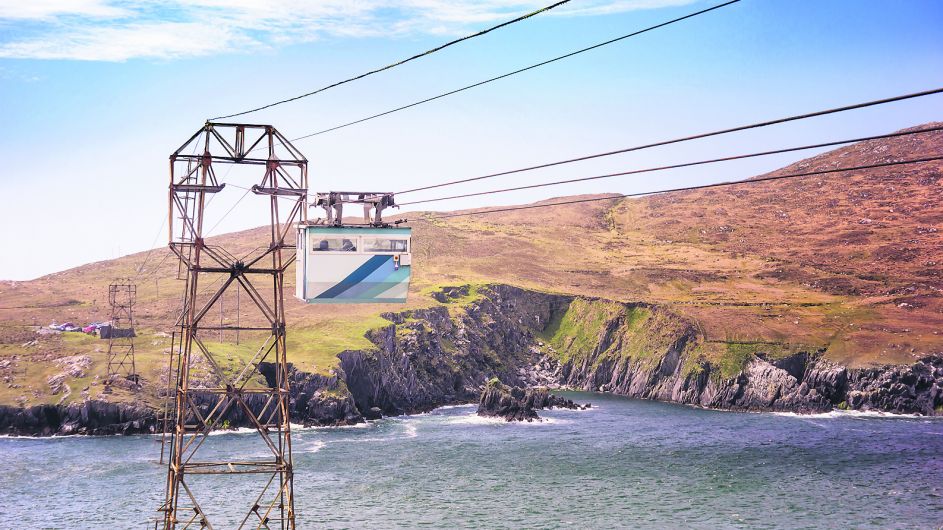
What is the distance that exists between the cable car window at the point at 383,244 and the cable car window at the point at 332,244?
0.69m

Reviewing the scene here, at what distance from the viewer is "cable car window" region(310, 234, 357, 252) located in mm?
50188

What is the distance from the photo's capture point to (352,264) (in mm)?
50906

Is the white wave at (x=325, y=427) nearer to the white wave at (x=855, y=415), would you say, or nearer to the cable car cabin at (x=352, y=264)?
the white wave at (x=855, y=415)

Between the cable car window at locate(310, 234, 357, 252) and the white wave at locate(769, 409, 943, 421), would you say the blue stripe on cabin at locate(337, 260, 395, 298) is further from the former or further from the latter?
the white wave at locate(769, 409, 943, 421)

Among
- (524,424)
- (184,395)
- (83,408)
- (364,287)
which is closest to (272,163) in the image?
(364,287)

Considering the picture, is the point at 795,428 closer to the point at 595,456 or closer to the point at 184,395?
the point at 595,456

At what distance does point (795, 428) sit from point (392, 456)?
6827cm

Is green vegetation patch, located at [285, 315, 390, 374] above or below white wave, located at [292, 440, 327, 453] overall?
above

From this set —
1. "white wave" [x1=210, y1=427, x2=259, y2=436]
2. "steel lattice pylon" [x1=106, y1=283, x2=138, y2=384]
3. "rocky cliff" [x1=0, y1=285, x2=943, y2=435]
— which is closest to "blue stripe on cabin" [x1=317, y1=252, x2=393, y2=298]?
"steel lattice pylon" [x1=106, y1=283, x2=138, y2=384]

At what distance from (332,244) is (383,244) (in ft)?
9.30

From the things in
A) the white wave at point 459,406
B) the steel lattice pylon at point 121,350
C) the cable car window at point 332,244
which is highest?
the cable car window at point 332,244

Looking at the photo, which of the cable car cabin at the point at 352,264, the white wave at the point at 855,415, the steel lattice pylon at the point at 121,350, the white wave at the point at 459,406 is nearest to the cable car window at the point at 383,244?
the cable car cabin at the point at 352,264

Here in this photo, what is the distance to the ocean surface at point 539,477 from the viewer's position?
8912 centimetres

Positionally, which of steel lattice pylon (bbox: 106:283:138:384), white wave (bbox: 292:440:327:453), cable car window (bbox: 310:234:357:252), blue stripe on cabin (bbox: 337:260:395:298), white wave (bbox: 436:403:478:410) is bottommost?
white wave (bbox: 436:403:478:410)
